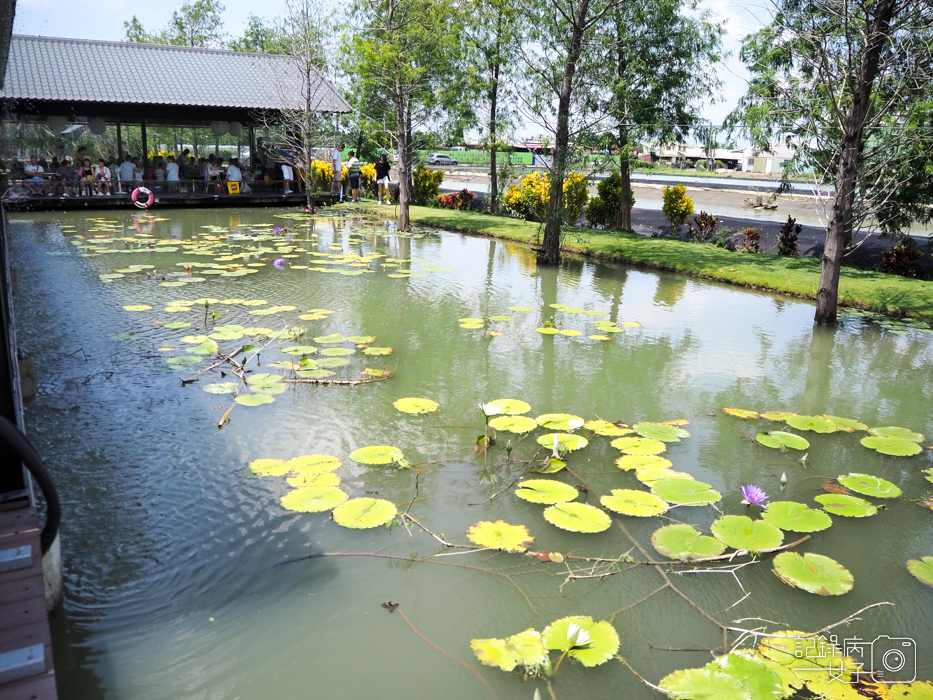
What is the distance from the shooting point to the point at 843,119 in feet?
21.8

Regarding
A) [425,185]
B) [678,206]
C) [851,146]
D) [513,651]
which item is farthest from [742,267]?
[425,185]

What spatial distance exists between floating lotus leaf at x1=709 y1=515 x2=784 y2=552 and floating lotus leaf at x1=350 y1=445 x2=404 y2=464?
1.76m

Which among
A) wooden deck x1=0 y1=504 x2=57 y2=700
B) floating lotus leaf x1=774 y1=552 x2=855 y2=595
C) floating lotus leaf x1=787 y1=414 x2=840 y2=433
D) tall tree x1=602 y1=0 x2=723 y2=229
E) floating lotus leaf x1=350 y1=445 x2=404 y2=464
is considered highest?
tall tree x1=602 y1=0 x2=723 y2=229

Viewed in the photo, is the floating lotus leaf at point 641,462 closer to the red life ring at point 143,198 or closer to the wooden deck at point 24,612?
the wooden deck at point 24,612

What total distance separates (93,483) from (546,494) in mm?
2409

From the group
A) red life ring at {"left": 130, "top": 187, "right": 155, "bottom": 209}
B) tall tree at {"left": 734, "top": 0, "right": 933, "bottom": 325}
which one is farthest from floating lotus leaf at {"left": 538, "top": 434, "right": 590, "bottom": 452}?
red life ring at {"left": 130, "top": 187, "right": 155, "bottom": 209}

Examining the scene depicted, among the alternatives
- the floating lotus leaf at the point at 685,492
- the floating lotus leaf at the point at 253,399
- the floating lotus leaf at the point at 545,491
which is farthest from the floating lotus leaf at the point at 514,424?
the floating lotus leaf at the point at 253,399

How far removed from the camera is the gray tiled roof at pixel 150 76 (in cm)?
1742

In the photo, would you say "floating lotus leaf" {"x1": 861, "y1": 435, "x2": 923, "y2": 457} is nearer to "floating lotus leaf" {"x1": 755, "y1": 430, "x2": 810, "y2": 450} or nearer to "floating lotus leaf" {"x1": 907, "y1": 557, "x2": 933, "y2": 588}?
"floating lotus leaf" {"x1": 755, "y1": 430, "x2": 810, "y2": 450}

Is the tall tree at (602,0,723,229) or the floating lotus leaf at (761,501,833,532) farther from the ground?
the tall tree at (602,0,723,229)

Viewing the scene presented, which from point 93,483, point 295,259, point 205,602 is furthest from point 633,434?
point 295,259

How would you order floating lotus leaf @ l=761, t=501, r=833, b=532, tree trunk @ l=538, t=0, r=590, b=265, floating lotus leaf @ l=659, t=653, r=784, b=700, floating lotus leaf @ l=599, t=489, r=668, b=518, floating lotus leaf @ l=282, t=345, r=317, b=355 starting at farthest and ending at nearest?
tree trunk @ l=538, t=0, r=590, b=265 < floating lotus leaf @ l=282, t=345, r=317, b=355 < floating lotus leaf @ l=599, t=489, r=668, b=518 < floating lotus leaf @ l=761, t=501, r=833, b=532 < floating lotus leaf @ l=659, t=653, r=784, b=700

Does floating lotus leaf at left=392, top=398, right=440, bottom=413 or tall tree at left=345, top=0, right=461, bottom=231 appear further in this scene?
tall tree at left=345, top=0, right=461, bottom=231

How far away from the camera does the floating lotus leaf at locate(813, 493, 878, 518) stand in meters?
3.50
